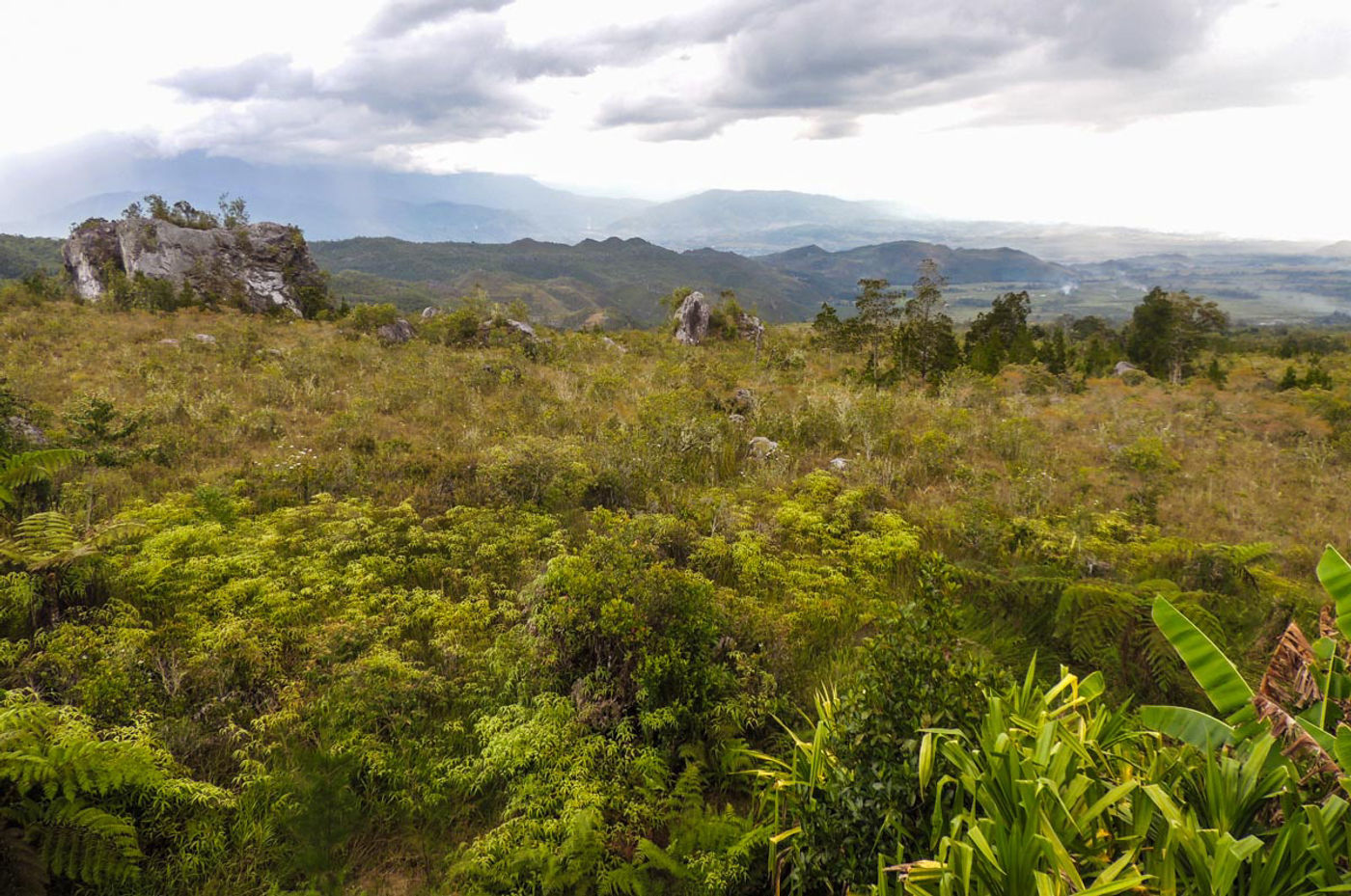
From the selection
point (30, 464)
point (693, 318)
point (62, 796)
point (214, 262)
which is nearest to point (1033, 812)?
point (62, 796)

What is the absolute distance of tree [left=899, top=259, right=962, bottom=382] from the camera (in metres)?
17.7

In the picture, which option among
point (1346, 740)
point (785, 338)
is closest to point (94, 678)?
point (1346, 740)

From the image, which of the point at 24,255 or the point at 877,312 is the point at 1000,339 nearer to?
the point at 877,312

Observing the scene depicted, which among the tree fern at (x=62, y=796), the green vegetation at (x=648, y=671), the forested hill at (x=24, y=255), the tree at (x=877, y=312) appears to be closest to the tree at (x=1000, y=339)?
the tree at (x=877, y=312)

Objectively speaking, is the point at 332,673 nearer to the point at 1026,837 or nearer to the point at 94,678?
the point at 94,678

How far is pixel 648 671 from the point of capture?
337 centimetres

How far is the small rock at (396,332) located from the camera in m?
18.7

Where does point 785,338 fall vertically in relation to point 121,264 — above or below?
below

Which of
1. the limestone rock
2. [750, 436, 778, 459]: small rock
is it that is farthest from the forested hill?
[750, 436, 778, 459]: small rock

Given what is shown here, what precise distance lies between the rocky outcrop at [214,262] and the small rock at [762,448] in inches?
864

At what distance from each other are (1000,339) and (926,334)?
6755 millimetres

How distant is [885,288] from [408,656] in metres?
20.0

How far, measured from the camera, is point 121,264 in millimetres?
28297

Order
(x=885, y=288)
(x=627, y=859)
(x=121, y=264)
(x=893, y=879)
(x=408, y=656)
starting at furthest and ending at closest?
(x=121, y=264) < (x=885, y=288) < (x=408, y=656) < (x=627, y=859) < (x=893, y=879)
